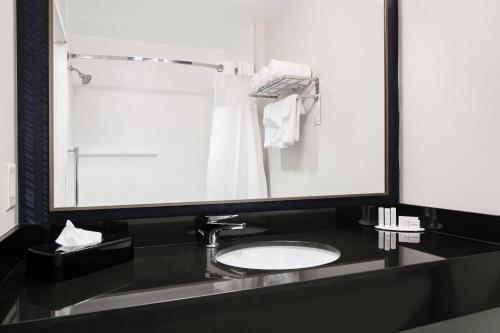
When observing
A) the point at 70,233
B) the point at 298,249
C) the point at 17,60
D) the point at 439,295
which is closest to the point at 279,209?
the point at 298,249

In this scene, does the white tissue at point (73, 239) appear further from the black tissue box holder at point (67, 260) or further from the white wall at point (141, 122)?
the white wall at point (141, 122)

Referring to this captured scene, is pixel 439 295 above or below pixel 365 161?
below

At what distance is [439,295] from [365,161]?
0.66m

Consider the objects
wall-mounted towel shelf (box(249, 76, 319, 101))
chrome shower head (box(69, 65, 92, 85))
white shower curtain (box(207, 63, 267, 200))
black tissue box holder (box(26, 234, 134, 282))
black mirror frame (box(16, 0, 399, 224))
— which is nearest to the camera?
black tissue box holder (box(26, 234, 134, 282))

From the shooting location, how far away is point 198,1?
1.24 m

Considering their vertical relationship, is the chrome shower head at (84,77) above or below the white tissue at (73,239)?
above

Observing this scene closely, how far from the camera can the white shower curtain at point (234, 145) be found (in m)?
1.22

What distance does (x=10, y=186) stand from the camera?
845mm

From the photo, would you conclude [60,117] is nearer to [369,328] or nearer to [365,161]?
[369,328]

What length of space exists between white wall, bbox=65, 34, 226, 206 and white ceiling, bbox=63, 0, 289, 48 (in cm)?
3

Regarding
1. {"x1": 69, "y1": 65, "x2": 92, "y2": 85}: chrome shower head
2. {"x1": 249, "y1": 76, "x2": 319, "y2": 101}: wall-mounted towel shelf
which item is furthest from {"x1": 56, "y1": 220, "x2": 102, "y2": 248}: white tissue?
{"x1": 249, "y1": 76, "x2": 319, "y2": 101}: wall-mounted towel shelf

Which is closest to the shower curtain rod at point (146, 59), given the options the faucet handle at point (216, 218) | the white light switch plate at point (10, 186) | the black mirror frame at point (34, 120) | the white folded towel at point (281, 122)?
the black mirror frame at point (34, 120)

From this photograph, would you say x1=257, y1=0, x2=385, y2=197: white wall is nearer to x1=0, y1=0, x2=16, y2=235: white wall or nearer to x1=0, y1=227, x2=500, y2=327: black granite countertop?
x1=0, y1=227, x2=500, y2=327: black granite countertop

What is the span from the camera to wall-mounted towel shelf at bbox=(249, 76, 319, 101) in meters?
1.33
